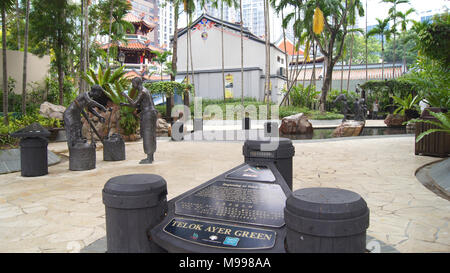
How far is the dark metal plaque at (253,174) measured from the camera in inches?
113

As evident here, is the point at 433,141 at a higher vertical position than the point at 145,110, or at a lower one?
lower

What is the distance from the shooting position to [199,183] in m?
5.59

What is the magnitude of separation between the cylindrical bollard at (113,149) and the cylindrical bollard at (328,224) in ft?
23.1

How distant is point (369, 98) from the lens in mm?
26531

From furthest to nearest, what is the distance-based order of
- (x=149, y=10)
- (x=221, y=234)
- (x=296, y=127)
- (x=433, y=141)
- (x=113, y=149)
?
(x=149, y=10) < (x=296, y=127) < (x=113, y=149) < (x=433, y=141) < (x=221, y=234)

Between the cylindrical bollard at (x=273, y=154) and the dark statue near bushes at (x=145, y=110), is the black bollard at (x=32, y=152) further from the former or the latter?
the cylindrical bollard at (x=273, y=154)

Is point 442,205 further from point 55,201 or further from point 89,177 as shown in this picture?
point 89,177

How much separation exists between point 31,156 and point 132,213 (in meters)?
4.94

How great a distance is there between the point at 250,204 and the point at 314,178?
3697mm

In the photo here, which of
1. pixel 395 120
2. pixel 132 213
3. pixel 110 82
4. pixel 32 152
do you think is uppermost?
pixel 110 82

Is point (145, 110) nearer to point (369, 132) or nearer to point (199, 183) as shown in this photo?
point (199, 183)

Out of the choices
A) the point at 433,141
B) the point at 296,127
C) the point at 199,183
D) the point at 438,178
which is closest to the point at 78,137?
the point at 199,183

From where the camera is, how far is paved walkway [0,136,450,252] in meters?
3.23

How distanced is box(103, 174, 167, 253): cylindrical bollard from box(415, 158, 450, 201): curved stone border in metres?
Result: 4.11
